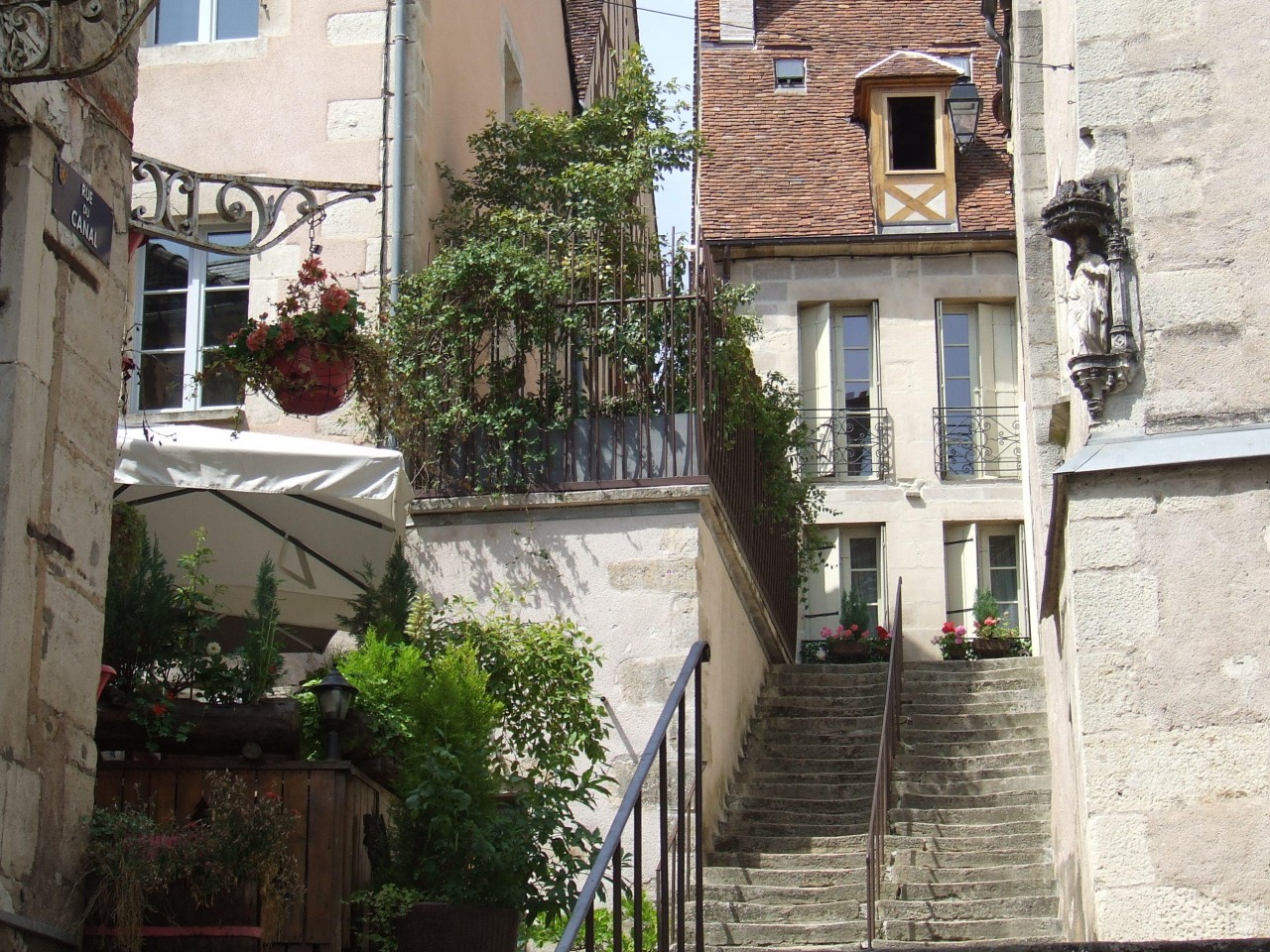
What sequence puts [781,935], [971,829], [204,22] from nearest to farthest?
1. [781,935]
2. [971,829]
3. [204,22]

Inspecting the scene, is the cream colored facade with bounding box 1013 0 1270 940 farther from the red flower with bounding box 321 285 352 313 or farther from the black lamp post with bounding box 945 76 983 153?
the black lamp post with bounding box 945 76 983 153

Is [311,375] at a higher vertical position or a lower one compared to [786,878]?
higher

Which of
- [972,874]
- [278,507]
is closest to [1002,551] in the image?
[972,874]

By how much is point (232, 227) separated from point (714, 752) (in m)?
4.14

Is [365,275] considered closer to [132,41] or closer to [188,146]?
[188,146]

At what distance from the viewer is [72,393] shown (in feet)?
18.8

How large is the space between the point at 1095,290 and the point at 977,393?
1021 centimetres

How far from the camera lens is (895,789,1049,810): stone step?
404 inches

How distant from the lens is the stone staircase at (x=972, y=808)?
865 cm

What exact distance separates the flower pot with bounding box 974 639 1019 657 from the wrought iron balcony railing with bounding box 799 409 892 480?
1.92 m

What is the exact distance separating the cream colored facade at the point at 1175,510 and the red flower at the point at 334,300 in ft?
9.95

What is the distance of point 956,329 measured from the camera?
17.5 m

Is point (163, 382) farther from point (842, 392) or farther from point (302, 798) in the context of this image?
point (842, 392)

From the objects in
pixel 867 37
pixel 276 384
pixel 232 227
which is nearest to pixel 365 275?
pixel 232 227
